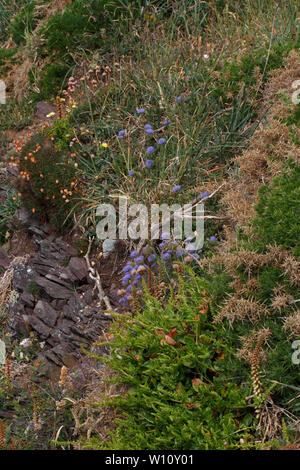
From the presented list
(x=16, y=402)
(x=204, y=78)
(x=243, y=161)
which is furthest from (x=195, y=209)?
(x=16, y=402)

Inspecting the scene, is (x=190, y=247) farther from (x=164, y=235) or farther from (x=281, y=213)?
(x=281, y=213)

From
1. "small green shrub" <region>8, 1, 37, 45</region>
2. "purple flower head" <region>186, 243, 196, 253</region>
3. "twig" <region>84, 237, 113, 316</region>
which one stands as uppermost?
"small green shrub" <region>8, 1, 37, 45</region>

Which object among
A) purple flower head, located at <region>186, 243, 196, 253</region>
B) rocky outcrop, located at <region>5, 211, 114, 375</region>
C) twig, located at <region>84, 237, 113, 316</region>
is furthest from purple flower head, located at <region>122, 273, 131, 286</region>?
purple flower head, located at <region>186, 243, 196, 253</region>

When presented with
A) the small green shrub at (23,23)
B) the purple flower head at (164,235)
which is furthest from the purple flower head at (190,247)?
the small green shrub at (23,23)

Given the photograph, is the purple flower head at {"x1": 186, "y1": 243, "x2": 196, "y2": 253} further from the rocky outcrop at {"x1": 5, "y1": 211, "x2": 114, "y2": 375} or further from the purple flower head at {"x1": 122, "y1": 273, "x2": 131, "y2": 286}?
the rocky outcrop at {"x1": 5, "y1": 211, "x2": 114, "y2": 375}

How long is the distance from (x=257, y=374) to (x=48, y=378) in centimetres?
184

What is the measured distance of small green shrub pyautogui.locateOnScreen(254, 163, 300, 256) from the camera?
3.01 metres

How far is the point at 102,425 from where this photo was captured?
3146 millimetres

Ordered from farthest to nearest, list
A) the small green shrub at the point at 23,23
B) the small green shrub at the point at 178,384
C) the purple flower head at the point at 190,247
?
1. the small green shrub at the point at 23,23
2. the purple flower head at the point at 190,247
3. the small green shrub at the point at 178,384

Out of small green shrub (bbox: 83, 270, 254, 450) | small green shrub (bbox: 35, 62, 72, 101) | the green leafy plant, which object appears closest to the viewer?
small green shrub (bbox: 83, 270, 254, 450)

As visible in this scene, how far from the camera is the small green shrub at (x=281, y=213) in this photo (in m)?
3.01

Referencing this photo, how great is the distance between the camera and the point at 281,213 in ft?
10.1

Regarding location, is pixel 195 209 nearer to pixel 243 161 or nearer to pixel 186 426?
pixel 243 161

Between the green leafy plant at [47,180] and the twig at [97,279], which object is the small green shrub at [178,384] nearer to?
the twig at [97,279]
